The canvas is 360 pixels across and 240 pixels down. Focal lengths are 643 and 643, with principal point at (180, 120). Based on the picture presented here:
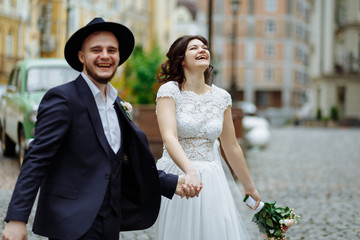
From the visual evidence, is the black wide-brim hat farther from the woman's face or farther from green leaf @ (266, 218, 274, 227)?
green leaf @ (266, 218, 274, 227)

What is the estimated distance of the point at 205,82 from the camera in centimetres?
464

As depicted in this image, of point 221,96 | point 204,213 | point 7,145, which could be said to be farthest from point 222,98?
point 7,145

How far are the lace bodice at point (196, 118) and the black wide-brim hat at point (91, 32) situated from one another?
0.76 metres

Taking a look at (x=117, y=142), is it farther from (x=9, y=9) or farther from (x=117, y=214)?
(x=9, y=9)

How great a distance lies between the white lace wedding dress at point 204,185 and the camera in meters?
4.20

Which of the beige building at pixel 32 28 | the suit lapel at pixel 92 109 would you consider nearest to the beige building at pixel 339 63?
the beige building at pixel 32 28

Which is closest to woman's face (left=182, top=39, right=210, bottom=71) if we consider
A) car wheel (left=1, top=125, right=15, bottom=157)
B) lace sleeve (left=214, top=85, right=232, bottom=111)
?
lace sleeve (left=214, top=85, right=232, bottom=111)

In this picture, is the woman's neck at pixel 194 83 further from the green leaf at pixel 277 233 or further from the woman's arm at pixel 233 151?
the green leaf at pixel 277 233

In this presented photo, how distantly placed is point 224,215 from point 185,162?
1.88 feet

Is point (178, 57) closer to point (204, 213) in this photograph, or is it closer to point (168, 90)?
point (168, 90)

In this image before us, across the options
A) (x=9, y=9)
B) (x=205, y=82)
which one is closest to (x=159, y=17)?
(x=9, y=9)

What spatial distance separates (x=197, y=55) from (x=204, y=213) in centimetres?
103

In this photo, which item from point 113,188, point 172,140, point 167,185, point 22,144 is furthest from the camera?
point 22,144

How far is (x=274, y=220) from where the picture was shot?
14.1 feet
